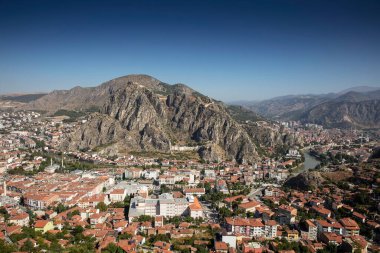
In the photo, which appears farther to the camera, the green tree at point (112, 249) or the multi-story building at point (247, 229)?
the multi-story building at point (247, 229)

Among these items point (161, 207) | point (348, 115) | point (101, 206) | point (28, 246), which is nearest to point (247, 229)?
point (161, 207)

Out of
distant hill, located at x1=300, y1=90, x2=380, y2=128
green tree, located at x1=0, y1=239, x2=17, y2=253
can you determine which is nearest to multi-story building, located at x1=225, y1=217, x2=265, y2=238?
green tree, located at x1=0, y1=239, x2=17, y2=253

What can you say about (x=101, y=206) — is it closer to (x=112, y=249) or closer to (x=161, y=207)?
(x=161, y=207)

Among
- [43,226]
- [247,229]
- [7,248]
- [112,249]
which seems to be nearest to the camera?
[7,248]

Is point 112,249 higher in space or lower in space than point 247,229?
higher

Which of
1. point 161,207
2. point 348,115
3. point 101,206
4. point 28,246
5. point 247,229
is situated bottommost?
point 247,229

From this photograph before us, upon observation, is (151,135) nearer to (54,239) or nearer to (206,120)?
(206,120)

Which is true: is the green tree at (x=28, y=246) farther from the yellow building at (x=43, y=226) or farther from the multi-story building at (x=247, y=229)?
the multi-story building at (x=247, y=229)

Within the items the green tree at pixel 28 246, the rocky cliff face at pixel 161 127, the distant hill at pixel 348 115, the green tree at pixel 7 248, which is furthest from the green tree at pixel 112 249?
the distant hill at pixel 348 115
